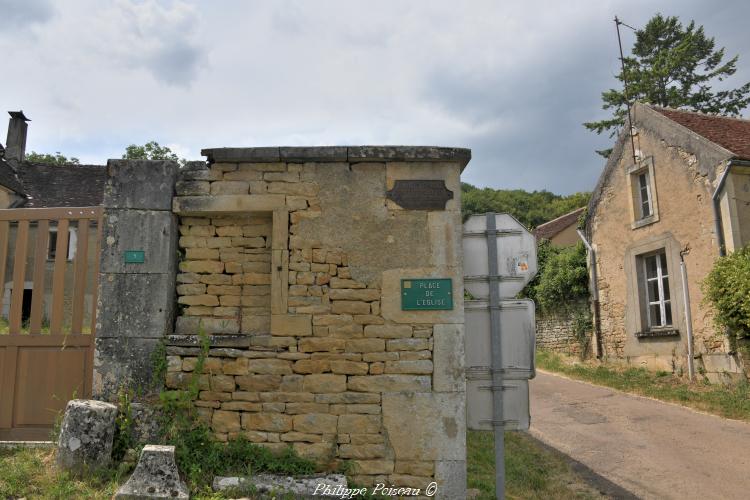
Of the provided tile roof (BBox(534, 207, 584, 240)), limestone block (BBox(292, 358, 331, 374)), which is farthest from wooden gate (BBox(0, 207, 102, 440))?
tile roof (BBox(534, 207, 584, 240))

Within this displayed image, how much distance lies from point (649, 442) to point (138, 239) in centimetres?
695

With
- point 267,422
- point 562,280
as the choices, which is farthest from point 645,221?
point 267,422

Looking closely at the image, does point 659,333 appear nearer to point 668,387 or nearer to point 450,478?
point 668,387

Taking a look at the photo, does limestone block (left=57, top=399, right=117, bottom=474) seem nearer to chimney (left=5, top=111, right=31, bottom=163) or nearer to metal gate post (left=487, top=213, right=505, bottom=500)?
metal gate post (left=487, top=213, right=505, bottom=500)

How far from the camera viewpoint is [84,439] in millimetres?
4328

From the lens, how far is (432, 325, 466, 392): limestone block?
461 cm

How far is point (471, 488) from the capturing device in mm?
5418

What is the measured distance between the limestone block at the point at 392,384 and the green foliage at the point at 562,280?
1050cm

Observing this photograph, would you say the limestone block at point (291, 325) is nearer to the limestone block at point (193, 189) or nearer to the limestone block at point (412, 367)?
the limestone block at point (412, 367)

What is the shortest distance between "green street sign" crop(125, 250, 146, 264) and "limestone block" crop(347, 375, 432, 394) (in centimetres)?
215

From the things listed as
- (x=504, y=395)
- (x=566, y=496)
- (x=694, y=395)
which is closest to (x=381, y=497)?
(x=504, y=395)

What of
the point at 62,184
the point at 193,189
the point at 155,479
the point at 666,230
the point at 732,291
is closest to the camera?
the point at 155,479

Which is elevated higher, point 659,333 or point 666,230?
point 666,230

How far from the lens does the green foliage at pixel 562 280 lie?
1491 cm
